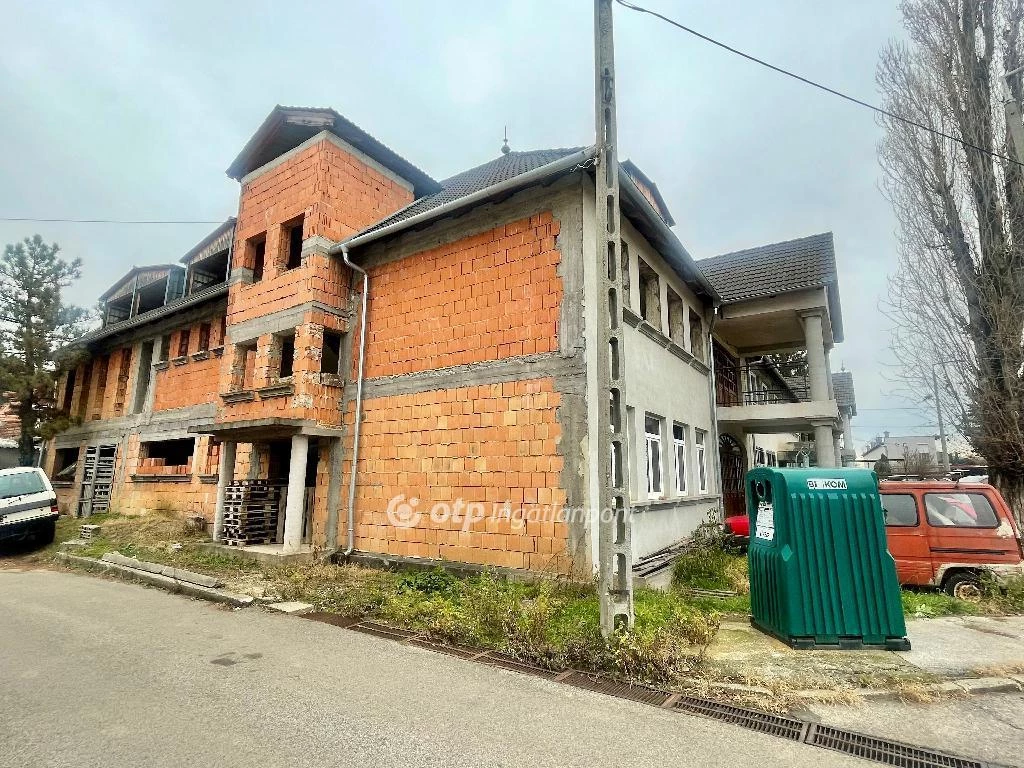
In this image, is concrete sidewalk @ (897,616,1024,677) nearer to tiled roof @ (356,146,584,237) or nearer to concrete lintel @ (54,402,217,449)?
tiled roof @ (356,146,584,237)

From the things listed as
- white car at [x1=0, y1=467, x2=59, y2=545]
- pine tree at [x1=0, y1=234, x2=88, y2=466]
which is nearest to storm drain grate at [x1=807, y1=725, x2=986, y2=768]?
white car at [x1=0, y1=467, x2=59, y2=545]

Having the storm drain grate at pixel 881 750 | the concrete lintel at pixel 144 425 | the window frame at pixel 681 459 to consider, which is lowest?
the storm drain grate at pixel 881 750

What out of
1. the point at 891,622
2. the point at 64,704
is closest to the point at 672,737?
the point at 891,622

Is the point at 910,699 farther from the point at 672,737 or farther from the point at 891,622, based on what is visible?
the point at 672,737

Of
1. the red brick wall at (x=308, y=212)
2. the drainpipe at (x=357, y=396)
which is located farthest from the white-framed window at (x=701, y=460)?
the red brick wall at (x=308, y=212)

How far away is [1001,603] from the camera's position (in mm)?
6875

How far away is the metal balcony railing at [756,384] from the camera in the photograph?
16.2 meters

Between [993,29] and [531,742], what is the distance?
15.2 meters

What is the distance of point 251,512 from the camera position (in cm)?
1100

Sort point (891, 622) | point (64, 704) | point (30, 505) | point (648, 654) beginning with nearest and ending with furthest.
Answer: point (64, 704), point (648, 654), point (891, 622), point (30, 505)

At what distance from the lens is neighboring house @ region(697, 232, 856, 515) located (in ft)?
43.2

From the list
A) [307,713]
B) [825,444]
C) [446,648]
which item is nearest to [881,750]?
[446,648]

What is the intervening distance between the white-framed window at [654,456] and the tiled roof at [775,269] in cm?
572

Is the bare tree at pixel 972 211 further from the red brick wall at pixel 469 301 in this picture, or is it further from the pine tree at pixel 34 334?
the pine tree at pixel 34 334
